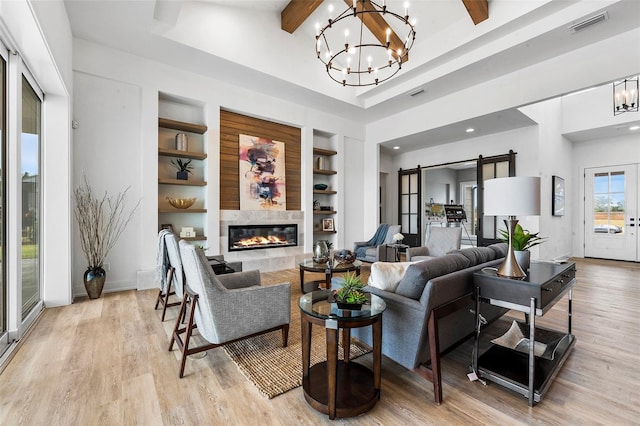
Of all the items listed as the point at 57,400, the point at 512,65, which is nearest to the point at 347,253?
the point at 57,400

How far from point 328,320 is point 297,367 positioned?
77 centimetres

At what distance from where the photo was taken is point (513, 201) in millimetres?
2010

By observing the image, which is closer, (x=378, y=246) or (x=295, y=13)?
(x=295, y=13)

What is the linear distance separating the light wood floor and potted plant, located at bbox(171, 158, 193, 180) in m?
2.66

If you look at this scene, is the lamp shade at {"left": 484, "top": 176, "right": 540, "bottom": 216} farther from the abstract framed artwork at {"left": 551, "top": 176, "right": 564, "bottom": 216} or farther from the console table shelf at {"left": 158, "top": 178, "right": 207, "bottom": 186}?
the abstract framed artwork at {"left": 551, "top": 176, "right": 564, "bottom": 216}

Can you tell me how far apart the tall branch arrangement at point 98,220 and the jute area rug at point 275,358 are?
2798 mm

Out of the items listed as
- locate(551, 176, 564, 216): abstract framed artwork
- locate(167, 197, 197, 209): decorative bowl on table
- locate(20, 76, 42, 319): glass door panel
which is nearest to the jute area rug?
locate(20, 76, 42, 319): glass door panel

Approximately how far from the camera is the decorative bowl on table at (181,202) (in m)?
4.78

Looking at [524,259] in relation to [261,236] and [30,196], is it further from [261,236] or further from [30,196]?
[30,196]

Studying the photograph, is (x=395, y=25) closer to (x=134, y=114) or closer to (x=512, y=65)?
(x=512, y=65)

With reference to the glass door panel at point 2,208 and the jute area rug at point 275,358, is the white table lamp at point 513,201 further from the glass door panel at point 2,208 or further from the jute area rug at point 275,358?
the glass door panel at point 2,208

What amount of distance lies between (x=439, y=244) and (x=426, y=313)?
3.76m

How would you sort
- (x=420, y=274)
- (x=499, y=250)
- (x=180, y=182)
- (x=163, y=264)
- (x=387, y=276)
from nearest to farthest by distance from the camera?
1. (x=420, y=274)
2. (x=387, y=276)
3. (x=499, y=250)
4. (x=163, y=264)
5. (x=180, y=182)

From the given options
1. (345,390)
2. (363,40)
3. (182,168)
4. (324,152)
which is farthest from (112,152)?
(363,40)
